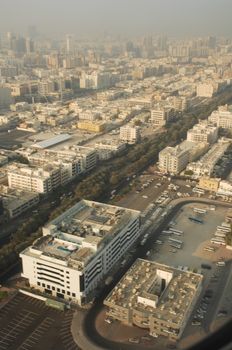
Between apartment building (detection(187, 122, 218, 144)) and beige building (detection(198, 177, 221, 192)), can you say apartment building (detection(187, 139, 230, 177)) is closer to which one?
beige building (detection(198, 177, 221, 192))

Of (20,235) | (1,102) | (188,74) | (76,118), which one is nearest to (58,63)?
(188,74)

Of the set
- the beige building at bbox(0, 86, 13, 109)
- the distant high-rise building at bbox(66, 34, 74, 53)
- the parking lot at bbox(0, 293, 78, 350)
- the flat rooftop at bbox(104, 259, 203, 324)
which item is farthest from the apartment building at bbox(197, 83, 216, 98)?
the distant high-rise building at bbox(66, 34, 74, 53)

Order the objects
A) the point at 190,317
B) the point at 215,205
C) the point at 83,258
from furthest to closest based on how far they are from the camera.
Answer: the point at 215,205 < the point at 83,258 < the point at 190,317

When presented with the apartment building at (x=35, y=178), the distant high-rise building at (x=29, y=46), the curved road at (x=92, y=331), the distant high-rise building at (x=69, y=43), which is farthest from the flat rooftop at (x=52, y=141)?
the distant high-rise building at (x=69, y=43)

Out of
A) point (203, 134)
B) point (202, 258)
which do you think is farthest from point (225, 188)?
point (203, 134)

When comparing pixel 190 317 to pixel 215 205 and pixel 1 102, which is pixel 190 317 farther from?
pixel 1 102

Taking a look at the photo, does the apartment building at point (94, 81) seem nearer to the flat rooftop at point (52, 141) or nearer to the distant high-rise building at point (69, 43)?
the flat rooftop at point (52, 141)
